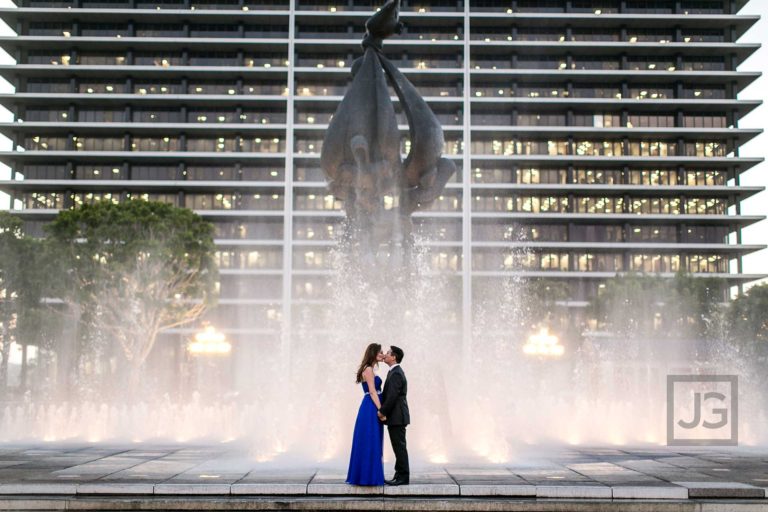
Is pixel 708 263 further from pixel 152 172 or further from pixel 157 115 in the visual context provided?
pixel 157 115

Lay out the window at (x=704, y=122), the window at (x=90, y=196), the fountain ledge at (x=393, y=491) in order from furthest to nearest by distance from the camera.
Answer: the window at (x=704, y=122) < the window at (x=90, y=196) < the fountain ledge at (x=393, y=491)

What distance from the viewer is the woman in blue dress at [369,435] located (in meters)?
9.15

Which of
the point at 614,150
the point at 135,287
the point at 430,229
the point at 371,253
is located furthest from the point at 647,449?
the point at 614,150

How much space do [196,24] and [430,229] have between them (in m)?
29.8

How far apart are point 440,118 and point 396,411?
2598 inches

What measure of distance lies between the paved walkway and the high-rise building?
55.3 metres

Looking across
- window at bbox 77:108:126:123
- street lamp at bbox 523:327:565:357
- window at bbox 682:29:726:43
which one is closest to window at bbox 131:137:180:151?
window at bbox 77:108:126:123

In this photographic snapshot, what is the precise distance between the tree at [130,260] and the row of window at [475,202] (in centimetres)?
2665

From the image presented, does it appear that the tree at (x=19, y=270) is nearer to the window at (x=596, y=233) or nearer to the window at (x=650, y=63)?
the window at (x=596, y=233)

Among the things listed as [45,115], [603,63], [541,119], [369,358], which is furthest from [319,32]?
[369,358]

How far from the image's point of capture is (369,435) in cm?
912

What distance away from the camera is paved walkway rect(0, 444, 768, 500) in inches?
356

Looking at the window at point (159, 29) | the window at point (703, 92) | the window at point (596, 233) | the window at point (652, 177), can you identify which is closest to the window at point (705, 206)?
the window at point (652, 177)

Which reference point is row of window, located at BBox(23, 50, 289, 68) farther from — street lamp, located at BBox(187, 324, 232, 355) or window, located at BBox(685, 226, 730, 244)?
street lamp, located at BBox(187, 324, 232, 355)
